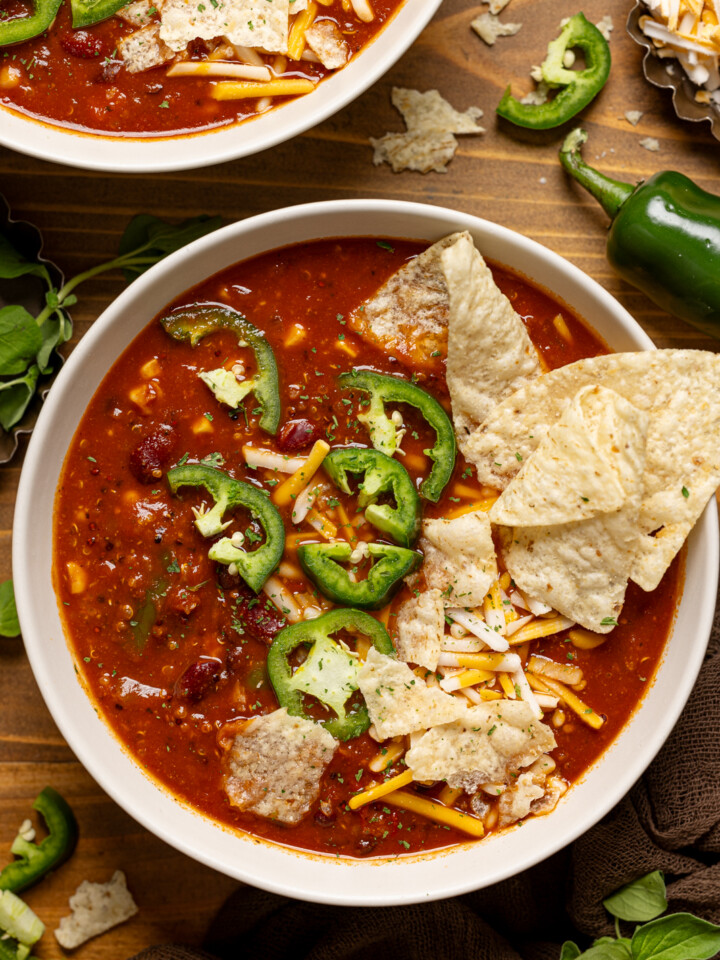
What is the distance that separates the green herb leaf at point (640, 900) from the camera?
134 inches

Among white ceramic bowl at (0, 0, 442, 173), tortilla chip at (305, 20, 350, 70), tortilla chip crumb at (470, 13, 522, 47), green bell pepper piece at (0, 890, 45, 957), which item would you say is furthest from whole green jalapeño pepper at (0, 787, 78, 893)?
tortilla chip crumb at (470, 13, 522, 47)

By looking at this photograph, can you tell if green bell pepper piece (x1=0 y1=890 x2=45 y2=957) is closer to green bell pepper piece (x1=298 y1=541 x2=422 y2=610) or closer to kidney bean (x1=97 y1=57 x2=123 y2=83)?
green bell pepper piece (x1=298 y1=541 x2=422 y2=610)

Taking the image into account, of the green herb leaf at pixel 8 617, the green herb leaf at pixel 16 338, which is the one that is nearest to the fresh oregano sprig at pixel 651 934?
the green herb leaf at pixel 8 617

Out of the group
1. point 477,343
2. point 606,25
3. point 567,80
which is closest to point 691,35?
point 606,25

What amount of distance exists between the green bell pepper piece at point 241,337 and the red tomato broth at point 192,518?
0.11 ft

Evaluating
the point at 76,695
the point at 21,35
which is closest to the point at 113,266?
the point at 21,35

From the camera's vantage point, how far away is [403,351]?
315 cm

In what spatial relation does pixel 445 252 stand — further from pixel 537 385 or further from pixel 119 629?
pixel 119 629

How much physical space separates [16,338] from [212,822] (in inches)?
75.4

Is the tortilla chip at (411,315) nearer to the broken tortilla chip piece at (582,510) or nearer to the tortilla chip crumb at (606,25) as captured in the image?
the broken tortilla chip piece at (582,510)

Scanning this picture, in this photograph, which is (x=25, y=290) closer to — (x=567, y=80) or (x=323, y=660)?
(x=323, y=660)

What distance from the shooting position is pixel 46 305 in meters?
3.45

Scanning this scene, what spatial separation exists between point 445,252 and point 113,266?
131 cm

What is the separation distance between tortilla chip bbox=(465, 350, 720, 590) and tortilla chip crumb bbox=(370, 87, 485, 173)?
40.8 inches
